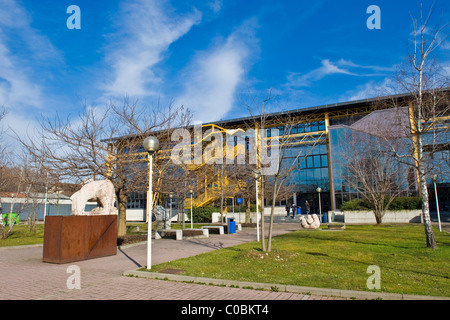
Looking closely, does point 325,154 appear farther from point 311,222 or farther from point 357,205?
point 311,222

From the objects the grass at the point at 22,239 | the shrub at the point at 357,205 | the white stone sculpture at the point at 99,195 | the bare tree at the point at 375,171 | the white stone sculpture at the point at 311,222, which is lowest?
the grass at the point at 22,239

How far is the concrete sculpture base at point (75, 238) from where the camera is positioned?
34.5 feet

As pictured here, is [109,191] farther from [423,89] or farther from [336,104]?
[336,104]

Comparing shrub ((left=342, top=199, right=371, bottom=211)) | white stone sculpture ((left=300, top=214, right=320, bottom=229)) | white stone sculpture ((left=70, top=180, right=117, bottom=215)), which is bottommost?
white stone sculpture ((left=300, top=214, right=320, bottom=229))

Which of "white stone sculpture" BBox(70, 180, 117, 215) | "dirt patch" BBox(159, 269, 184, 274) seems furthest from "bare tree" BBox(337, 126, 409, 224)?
"dirt patch" BBox(159, 269, 184, 274)

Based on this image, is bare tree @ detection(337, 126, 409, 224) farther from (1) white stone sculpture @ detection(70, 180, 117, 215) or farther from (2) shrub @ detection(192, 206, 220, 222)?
(1) white stone sculpture @ detection(70, 180, 117, 215)

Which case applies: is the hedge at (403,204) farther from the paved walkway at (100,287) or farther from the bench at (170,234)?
the paved walkway at (100,287)

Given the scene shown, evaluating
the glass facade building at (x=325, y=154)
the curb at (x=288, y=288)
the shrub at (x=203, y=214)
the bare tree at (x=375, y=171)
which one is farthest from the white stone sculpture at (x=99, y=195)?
the shrub at (x=203, y=214)

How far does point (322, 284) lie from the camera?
21.9ft

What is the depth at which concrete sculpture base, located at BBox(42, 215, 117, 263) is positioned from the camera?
10.5 m

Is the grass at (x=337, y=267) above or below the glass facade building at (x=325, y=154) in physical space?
below

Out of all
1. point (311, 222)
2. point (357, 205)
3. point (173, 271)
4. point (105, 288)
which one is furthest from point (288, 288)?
point (357, 205)

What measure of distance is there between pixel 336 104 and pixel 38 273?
4055cm

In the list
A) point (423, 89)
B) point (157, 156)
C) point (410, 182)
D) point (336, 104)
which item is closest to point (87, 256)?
point (157, 156)
